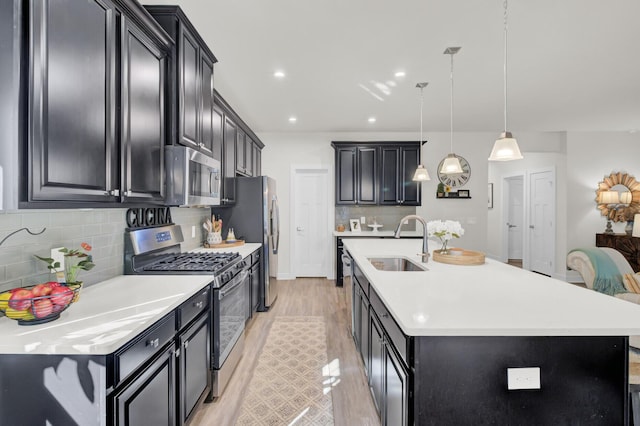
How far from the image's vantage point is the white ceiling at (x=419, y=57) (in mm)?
2236

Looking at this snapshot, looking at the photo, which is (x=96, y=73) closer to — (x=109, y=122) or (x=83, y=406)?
(x=109, y=122)

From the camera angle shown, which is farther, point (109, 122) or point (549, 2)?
point (549, 2)

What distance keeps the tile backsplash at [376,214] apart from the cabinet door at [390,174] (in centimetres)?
34

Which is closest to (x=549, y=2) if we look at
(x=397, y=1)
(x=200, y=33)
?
(x=397, y=1)

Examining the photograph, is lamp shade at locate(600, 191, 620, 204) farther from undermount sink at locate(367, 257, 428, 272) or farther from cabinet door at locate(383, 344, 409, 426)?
cabinet door at locate(383, 344, 409, 426)

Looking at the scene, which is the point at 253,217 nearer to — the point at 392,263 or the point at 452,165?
the point at 392,263

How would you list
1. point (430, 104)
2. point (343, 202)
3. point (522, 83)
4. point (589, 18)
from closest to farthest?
1. point (589, 18)
2. point (522, 83)
3. point (430, 104)
4. point (343, 202)

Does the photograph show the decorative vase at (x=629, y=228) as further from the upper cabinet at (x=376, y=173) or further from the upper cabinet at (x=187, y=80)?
the upper cabinet at (x=187, y=80)

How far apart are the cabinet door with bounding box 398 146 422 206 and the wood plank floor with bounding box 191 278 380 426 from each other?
2083 millimetres

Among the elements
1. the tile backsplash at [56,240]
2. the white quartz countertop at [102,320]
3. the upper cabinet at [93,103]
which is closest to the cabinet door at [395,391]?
the white quartz countertop at [102,320]

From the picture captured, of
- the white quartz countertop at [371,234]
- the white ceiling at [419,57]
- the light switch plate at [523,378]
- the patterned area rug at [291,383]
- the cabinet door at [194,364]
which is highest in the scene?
the white ceiling at [419,57]

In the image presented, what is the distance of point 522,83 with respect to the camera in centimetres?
354

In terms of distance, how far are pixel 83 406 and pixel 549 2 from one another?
11.3ft

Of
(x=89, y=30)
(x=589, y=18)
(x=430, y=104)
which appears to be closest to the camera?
(x=89, y=30)
